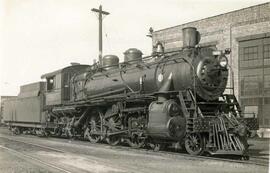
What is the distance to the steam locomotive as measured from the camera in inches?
440

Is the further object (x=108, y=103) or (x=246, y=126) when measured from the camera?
(x=108, y=103)

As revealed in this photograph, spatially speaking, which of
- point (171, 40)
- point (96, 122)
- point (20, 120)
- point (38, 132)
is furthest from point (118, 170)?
point (171, 40)

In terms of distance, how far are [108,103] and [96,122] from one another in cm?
146

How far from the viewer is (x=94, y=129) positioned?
16031 mm

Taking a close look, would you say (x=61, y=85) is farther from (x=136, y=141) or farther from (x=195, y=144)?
(x=195, y=144)

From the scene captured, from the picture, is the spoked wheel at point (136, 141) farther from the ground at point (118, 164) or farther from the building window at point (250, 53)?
the building window at point (250, 53)

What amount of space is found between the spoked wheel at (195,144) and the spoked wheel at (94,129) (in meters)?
5.20

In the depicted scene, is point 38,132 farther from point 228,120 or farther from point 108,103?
point 228,120

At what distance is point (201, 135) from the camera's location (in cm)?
1123

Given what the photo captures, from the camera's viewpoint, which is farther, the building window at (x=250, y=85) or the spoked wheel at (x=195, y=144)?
the building window at (x=250, y=85)

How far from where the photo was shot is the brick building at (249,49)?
20.8 meters

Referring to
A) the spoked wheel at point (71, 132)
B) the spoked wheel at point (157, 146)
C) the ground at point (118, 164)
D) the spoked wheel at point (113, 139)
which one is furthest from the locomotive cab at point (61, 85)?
the ground at point (118, 164)

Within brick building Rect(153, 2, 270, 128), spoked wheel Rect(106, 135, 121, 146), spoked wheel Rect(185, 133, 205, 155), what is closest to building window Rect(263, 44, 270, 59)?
brick building Rect(153, 2, 270, 128)

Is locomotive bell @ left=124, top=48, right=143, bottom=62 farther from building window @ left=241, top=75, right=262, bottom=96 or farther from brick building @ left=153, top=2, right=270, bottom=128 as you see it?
building window @ left=241, top=75, right=262, bottom=96
